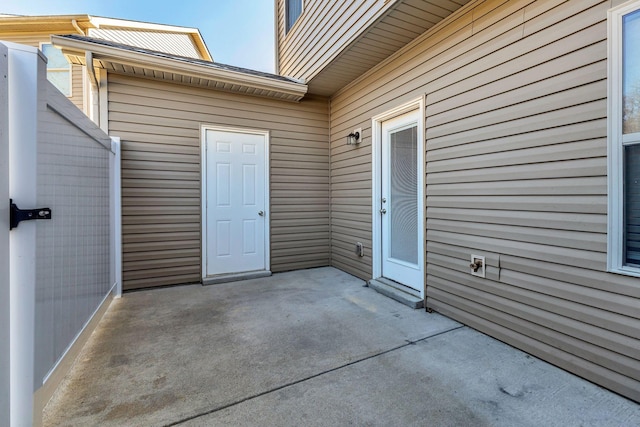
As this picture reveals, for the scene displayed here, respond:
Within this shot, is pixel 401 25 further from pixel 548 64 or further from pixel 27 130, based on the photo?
pixel 27 130

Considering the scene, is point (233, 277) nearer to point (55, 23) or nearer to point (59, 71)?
point (59, 71)

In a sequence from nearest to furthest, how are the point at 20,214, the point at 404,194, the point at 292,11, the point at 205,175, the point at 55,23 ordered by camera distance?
the point at 20,214 < the point at 404,194 < the point at 205,175 < the point at 292,11 < the point at 55,23

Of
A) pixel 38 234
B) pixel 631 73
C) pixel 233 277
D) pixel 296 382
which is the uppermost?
pixel 631 73

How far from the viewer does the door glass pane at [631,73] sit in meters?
1.75

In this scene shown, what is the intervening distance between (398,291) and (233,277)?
7.37 feet

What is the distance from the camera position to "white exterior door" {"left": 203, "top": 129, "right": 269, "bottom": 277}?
14.0 ft

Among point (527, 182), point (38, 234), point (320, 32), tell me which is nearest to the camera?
point (38, 234)

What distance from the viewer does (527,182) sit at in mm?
2281

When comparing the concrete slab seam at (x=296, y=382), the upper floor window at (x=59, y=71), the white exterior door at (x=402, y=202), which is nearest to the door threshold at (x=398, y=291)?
the white exterior door at (x=402, y=202)

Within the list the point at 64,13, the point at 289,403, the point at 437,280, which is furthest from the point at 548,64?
the point at 64,13

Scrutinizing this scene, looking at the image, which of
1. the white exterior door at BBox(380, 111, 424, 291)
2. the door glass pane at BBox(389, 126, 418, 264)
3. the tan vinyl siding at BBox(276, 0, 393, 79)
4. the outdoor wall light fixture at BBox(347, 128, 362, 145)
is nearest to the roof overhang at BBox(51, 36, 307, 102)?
the tan vinyl siding at BBox(276, 0, 393, 79)

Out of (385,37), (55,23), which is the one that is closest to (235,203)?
(385,37)

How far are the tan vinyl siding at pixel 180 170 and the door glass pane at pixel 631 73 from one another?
12.1 ft

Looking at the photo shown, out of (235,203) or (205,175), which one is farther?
(235,203)
